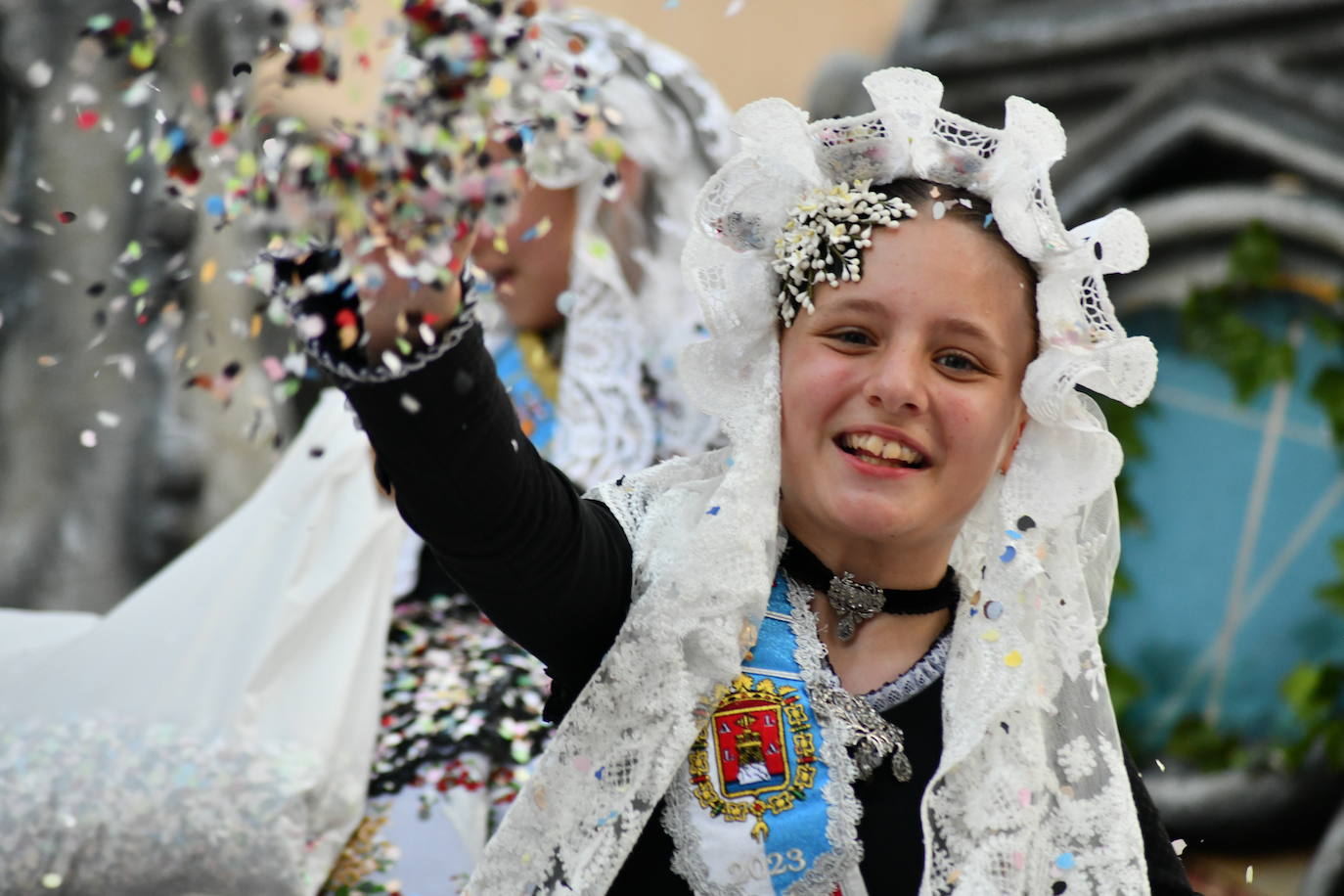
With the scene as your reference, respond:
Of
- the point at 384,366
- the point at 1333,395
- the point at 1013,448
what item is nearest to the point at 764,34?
the point at 1333,395

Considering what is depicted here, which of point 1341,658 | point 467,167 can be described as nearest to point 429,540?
point 467,167

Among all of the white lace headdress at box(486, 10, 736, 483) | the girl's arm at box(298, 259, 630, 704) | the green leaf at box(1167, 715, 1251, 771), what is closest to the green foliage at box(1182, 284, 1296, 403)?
the green leaf at box(1167, 715, 1251, 771)

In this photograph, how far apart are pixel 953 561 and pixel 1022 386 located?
0.84 ft

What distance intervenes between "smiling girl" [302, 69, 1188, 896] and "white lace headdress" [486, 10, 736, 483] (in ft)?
3.85

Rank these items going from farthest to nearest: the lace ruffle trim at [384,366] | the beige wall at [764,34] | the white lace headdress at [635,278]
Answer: the beige wall at [764,34], the white lace headdress at [635,278], the lace ruffle trim at [384,366]

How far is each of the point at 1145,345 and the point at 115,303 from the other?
118 centimetres

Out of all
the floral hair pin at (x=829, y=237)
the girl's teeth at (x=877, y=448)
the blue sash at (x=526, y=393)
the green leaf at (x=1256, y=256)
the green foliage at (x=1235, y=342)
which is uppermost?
the green leaf at (x=1256, y=256)

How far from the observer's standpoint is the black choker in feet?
6.15

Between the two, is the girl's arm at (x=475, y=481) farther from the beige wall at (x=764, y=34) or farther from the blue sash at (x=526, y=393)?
the beige wall at (x=764, y=34)

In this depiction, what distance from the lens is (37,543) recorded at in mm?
4418

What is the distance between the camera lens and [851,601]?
1.87m

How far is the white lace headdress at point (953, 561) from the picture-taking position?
5.71 feet

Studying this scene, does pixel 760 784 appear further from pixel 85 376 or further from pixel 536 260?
pixel 85 376

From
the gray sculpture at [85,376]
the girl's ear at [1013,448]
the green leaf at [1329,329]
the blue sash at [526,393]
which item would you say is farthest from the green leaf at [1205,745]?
the girl's ear at [1013,448]
